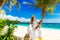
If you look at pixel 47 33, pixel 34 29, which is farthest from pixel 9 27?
pixel 47 33

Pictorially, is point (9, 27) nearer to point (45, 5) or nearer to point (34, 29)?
point (34, 29)

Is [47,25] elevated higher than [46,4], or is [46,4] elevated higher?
[46,4]

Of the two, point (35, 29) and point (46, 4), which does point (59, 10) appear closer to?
point (46, 4)

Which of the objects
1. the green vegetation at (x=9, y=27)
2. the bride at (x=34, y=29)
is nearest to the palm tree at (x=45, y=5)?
the bride at (x=34, y=29)

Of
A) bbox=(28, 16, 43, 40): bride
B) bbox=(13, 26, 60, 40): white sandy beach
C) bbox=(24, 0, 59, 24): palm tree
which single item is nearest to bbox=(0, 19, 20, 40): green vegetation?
bbox=(13, 26, 60, 40): white sandy beach

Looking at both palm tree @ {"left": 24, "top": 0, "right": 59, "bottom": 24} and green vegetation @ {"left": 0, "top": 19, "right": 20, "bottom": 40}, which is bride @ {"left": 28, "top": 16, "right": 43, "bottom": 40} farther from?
green vegetation @ {"left": 0, "top": 19, "right": 20, "bottom": 40}

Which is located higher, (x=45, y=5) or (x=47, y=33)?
(x=45, y=5)

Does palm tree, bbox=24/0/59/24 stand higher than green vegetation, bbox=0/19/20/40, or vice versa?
palm tree, bbox=24/0/59/24

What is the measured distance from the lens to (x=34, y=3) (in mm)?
2914

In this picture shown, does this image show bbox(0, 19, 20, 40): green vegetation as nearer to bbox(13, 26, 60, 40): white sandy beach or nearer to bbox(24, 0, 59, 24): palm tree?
bbox(13, 26, 60, 40): white sandy beach

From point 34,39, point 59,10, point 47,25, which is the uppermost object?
point 59,10

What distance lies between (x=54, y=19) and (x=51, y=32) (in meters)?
0.18

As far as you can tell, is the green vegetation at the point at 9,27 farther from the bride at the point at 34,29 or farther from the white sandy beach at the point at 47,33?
the bride at the point at 34,29

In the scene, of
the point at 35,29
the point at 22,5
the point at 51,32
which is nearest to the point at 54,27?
the point at 51,32
